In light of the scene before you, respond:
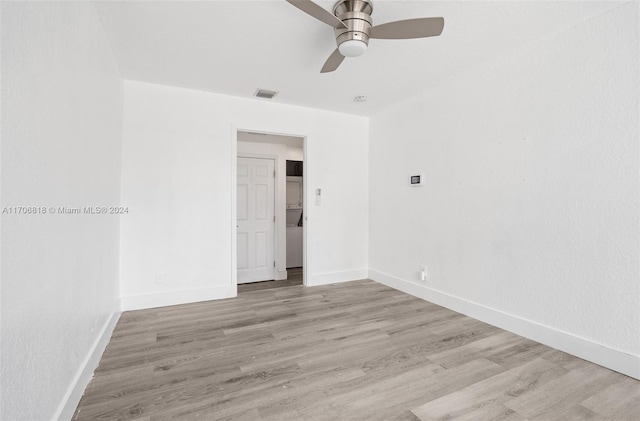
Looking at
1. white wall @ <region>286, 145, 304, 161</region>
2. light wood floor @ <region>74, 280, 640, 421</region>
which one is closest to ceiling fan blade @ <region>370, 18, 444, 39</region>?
light wood floor @ <region>74, 280, 640, 421</region>

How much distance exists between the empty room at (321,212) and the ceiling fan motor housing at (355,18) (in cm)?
1

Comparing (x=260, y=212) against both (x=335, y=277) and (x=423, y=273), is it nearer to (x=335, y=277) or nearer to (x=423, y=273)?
(x=335, y=277)

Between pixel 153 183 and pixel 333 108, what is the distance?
2.46 meters

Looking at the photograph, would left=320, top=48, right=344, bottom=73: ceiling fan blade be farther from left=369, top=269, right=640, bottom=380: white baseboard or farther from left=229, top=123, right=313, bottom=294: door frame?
left=369, top=269, right=640, bottom=380: white baseboard

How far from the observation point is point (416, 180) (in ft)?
11.7

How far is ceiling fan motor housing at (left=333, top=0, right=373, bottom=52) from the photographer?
1891 mm

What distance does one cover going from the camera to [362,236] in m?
4.43

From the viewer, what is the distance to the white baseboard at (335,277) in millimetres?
4062

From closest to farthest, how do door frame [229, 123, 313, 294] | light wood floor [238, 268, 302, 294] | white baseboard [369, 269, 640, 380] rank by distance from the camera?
white baseboard [369, 269, 640, 380] < door frame [229, 123, 313, 294] < light wood floor [238, 268, 302, 294]

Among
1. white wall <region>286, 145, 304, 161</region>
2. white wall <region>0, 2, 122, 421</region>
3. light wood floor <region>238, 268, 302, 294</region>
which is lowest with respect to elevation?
light wood floor <region>238, 268, 302, 294</region>

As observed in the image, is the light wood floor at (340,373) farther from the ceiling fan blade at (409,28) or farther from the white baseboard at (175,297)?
the ceiling fan blade at (409,28)

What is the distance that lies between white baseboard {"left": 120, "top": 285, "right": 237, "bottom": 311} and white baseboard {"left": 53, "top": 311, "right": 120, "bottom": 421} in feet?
2.00

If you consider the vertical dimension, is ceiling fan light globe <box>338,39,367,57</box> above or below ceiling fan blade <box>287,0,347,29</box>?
below

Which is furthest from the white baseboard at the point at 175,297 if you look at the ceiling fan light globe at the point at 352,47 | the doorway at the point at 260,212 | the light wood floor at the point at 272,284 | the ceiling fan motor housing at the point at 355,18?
the ceiling fan motor housing at the point at 355,18
